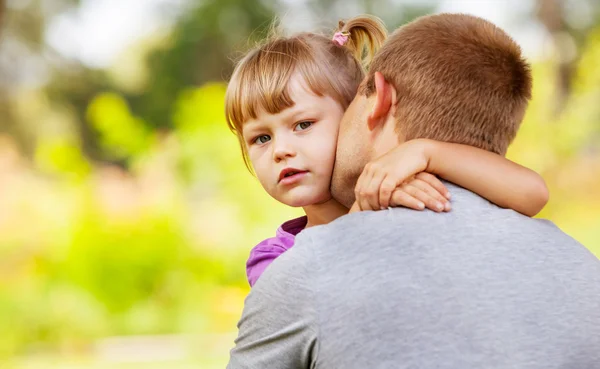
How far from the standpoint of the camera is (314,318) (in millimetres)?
1353

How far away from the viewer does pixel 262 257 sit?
209 centimetres

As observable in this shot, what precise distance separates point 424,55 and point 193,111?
8034mm

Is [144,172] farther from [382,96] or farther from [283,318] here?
[283,318]

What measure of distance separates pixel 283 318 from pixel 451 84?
1.89 ft

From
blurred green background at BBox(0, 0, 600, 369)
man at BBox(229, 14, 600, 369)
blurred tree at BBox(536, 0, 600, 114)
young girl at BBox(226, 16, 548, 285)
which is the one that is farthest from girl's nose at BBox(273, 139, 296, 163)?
blurred tree at BBox(536, 0, 600, 114)

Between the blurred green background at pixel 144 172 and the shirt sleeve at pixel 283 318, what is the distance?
17.6 feet

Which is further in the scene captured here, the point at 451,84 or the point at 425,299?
the point at 451,84

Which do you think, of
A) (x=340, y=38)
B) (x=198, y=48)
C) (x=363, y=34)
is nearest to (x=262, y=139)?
(x=340, y=38)

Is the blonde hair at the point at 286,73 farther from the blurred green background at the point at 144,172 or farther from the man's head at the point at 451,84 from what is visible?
the blurred green background at the point at 144,172

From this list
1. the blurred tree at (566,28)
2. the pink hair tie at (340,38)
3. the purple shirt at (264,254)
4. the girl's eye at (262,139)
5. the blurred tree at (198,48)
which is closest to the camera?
the purple shirt at (264,254)

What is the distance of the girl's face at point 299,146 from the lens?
2104mm

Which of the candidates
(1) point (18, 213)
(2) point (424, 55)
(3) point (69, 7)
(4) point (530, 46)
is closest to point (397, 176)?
(2) point (424, 55)

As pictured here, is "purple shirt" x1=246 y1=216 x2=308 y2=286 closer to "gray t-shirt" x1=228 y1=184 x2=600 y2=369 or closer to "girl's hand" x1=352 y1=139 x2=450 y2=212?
"girl's hand" x1=352 y1=139 x2=450 y2=212

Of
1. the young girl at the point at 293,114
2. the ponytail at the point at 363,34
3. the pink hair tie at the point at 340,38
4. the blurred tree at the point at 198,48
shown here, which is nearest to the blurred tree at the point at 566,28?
the blurred tree at the point at 198,48
